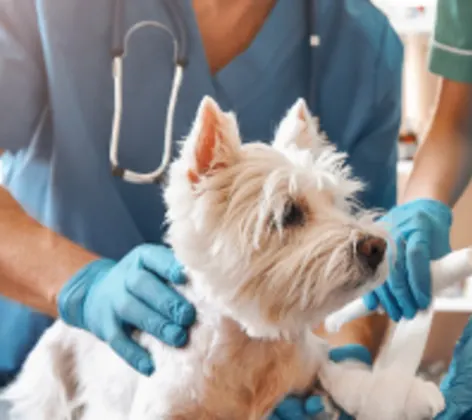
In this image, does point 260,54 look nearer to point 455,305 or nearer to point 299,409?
point 299,409

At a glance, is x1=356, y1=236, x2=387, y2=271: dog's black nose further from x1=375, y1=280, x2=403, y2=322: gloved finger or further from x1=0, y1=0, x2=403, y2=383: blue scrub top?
x1=0, y1=0, x2=403, y2=383: blue scrub top

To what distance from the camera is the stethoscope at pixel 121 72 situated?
0.83 metres

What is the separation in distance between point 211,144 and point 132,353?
264 mm

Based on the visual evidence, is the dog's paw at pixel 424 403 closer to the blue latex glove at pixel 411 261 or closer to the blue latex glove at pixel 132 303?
the blue latex glove at pixel 411 261

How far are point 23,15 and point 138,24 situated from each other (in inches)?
5.9

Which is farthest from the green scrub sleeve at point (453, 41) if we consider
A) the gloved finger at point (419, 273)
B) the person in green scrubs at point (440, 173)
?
the gloved finger at point (419, 273)

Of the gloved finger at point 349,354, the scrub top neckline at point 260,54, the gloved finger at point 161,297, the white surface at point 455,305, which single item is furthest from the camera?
the white surface at point 455,305

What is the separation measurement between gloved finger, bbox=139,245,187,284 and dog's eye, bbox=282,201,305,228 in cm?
16

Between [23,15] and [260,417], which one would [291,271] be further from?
[23,15]

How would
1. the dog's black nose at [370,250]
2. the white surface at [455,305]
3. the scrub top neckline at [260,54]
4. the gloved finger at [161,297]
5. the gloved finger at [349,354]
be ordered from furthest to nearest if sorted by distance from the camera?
1. the white surface at [455,305]
2. the scrub top neckline at [260,54]
3. the gloved finger at [349,354]
4. the gloved finger at [161,297]
5. the dog's black nose at [370,250]

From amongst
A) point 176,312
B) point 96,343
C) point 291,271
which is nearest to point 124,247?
point 96,343

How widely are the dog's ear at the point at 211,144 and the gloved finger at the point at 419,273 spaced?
26 centimetres

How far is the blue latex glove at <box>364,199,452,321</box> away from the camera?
0.71 meters

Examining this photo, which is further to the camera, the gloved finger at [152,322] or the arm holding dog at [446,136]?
the arm holding dog at [446,136]
